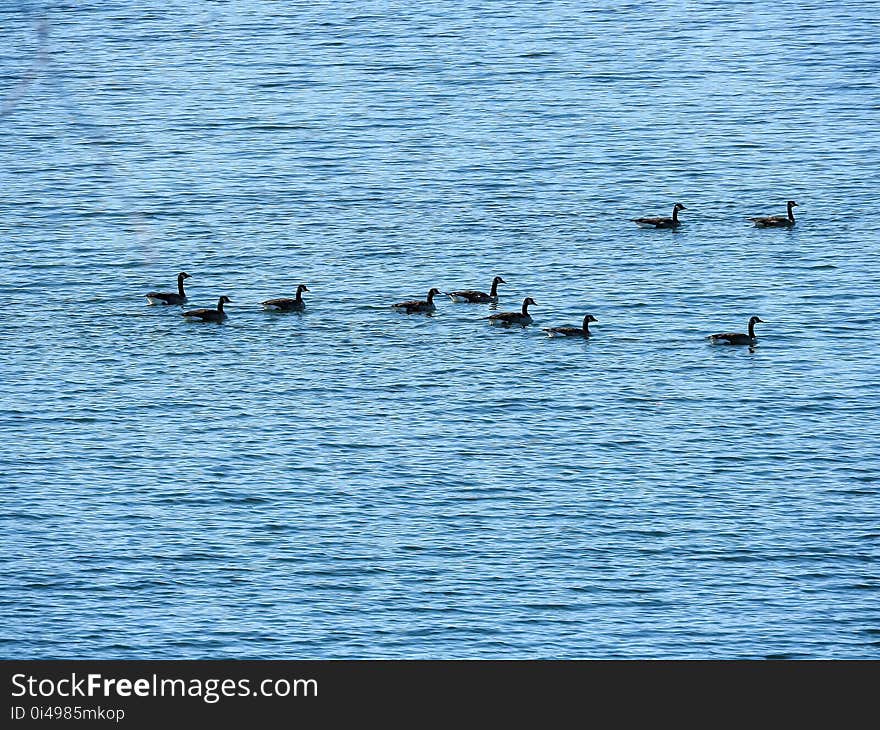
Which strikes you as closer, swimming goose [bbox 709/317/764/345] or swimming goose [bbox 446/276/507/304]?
swimming goose [bbox 709/317/764/345]

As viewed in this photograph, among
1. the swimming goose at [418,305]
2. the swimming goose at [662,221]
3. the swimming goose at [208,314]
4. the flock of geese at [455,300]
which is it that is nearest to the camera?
the flock of geese at [455,300]

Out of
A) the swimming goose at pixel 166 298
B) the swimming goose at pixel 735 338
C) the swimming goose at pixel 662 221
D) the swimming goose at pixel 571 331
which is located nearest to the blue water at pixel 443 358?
the swimming goose at pixel 735 338

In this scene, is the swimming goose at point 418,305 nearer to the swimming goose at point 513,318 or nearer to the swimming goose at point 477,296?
the swimming goose at point 477,296

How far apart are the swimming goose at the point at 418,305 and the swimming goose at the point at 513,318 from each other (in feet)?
7.46

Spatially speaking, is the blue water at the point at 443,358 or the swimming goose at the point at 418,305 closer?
the blue water at the point at 443,358

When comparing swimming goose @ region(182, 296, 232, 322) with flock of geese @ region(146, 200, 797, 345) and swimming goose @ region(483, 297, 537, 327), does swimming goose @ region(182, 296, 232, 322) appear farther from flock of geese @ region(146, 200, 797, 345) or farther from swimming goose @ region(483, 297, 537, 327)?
swimming goose @ region(483, 297, 537, 327)

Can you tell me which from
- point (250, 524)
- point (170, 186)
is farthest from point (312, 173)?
point (250, 524)

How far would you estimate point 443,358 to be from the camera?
226 ft

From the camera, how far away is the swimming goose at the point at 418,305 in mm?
72500

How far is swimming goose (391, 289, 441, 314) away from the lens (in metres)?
72.5

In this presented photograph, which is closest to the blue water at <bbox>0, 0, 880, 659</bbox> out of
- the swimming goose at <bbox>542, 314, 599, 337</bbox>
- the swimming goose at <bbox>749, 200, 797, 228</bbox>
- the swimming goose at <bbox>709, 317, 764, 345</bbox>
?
the swimming goose at <bbox>709, 317, 764, 345</bbox>

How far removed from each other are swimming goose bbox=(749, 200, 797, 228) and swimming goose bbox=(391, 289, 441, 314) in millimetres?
Result: 17239
